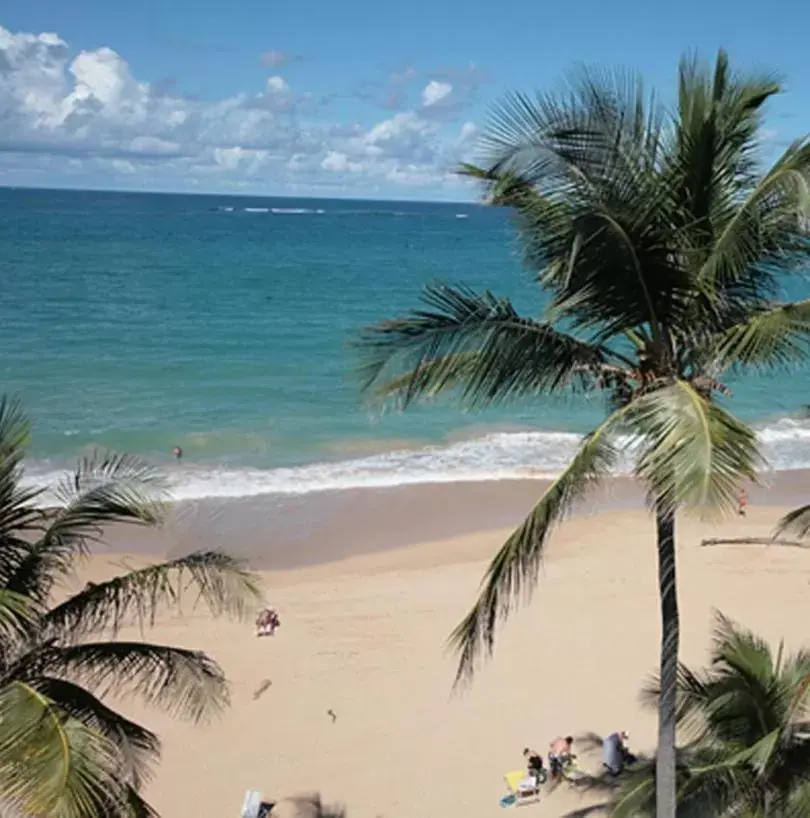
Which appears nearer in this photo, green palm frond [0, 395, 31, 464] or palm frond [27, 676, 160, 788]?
palm frond [27, 676, 160, 788]

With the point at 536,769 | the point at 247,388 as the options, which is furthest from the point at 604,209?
the point at 247,388

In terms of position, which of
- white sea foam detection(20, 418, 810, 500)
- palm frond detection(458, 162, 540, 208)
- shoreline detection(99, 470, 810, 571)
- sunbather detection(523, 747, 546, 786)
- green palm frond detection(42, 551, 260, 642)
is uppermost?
palm frond detection(458, 162, 540, 208)

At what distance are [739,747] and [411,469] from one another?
626 inches

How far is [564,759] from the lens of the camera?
10.6 meters

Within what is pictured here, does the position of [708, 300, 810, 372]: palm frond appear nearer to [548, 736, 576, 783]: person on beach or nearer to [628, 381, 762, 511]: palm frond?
[628, 381, 762, 511]: palm frond

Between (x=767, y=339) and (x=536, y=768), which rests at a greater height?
(x=767, y=339)

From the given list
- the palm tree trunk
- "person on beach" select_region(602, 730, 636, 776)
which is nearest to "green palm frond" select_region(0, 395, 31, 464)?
the palm tree trunk

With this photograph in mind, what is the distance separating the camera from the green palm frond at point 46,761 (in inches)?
177

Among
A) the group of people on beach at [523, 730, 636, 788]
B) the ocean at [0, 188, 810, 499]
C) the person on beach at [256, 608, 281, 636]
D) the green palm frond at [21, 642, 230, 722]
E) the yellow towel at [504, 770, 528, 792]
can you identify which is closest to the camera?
the green palm frond at [21, 642, 230, 722]

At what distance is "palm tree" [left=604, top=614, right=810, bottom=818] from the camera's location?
21.6 ft

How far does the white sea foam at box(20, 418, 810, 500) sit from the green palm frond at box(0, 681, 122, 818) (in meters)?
15.3

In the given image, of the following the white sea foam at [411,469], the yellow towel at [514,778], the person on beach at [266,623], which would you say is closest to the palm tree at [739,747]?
the yellow towel at [514,778]

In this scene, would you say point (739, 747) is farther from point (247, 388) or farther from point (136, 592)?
point (247, 388)

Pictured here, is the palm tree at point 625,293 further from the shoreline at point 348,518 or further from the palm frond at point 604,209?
the shoreline at point 348,518
